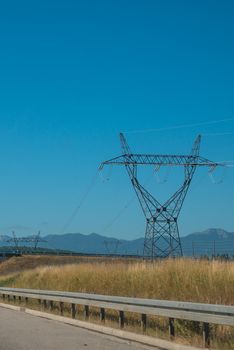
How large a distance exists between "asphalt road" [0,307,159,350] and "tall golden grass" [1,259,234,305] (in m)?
2.68

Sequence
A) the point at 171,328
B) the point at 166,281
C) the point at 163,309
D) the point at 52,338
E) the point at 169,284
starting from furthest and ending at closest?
the point at 166,281 → the point at 169,284 → the point at 52,338 → the point at 163,309 → the point at 171,328

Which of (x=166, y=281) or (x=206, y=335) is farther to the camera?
(x=166, y=281)

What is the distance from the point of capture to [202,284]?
1633cm

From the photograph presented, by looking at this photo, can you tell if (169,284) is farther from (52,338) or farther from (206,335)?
(206,335)

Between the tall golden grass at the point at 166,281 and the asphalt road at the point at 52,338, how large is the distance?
2.68 meters

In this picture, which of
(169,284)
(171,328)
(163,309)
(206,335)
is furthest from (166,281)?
(206,335)

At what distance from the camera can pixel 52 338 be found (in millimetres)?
13773

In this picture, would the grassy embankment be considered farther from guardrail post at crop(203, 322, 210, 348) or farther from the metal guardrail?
the metal guardrail

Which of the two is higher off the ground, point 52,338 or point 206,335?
point 206,335

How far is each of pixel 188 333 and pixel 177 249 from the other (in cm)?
2820

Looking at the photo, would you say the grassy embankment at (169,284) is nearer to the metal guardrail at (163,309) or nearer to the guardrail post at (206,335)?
the guardrail post at (206,335)

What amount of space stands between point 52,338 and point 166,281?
5081 millimetres

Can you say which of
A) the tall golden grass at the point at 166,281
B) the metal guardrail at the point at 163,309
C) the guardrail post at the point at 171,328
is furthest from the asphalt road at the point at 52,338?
the tall golden grass at the point at 166,281

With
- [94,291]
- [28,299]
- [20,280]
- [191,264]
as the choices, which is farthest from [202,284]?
[20,280]
